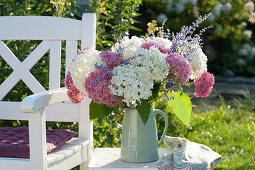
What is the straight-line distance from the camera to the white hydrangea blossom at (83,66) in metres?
1.59

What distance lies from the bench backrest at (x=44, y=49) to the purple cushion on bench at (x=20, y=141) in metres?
0.17

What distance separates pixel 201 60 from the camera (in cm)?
164

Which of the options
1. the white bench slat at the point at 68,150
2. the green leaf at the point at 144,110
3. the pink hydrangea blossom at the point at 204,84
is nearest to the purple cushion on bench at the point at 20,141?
the white bench slat at the point at 68,150

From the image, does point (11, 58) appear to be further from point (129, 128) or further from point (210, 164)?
point (210, 164)

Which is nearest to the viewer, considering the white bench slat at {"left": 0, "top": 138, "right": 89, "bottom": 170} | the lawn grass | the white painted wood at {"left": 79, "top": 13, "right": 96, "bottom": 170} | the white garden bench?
the white bench slat at {"left": 0, "top": 138, "right": 89, "bottom": 170}

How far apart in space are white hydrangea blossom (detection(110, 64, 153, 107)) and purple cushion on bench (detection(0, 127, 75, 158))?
0.41 meters

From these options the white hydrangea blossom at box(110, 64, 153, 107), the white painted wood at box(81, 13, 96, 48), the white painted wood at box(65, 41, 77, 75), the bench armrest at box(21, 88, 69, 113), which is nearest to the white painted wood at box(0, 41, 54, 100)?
the white painted wood at box(65, 41, 77, 75)

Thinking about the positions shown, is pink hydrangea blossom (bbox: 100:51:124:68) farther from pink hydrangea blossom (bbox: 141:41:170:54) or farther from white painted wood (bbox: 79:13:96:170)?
white painted wood (bbox: 79:13:96:170)

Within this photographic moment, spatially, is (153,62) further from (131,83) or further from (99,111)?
(99,111)

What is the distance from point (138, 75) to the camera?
149cm

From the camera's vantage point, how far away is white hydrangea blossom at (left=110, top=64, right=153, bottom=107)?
1476 mm

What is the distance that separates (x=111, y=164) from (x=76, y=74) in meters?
0.40

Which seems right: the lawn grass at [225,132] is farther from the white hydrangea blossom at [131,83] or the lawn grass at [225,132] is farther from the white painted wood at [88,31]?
the white hydrangea blossom at [131,83]

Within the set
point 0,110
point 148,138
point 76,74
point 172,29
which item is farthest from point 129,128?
point 172,29
